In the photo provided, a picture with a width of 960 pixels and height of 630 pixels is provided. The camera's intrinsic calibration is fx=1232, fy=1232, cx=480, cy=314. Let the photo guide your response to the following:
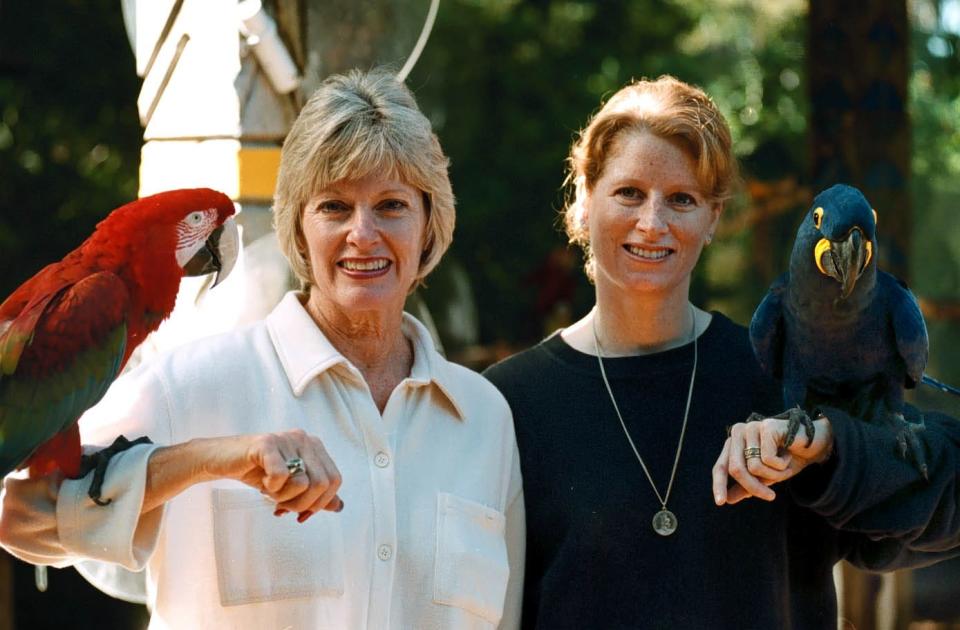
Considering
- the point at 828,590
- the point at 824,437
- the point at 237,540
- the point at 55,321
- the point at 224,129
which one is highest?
the point at 224,129

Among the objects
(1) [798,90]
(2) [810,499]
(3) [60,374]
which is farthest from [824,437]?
(1) [798,90]

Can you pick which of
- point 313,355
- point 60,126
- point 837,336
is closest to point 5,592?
point 60,126

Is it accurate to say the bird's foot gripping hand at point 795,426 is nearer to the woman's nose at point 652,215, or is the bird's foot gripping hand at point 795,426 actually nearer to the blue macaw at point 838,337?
the blue macaw at point 838,337

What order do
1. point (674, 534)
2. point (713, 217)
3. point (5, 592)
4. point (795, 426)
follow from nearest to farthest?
point (795, 426)
point (674, 534)
point (713, 217)
point (5, 592)

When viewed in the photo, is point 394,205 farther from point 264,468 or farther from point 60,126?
point 60,126

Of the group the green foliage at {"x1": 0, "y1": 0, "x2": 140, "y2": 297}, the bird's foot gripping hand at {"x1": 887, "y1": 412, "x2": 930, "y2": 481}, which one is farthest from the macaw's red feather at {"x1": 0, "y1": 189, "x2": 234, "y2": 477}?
the green foliage at {"x1": 0, "y1": 0, "x2": 140, "y2": 297}

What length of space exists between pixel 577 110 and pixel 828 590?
6.98m

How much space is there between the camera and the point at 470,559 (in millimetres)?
2240

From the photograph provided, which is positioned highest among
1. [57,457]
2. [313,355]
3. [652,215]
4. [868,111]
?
[868,111]

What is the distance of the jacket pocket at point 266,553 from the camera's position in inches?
82.6

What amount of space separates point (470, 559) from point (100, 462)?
69 centimetres

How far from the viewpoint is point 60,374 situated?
6.59 feet

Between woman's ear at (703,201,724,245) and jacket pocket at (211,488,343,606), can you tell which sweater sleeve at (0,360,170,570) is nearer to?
jacket pocket at (211,488,343,606)

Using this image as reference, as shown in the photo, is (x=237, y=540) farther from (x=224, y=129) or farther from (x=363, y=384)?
(x=224, y=129)
